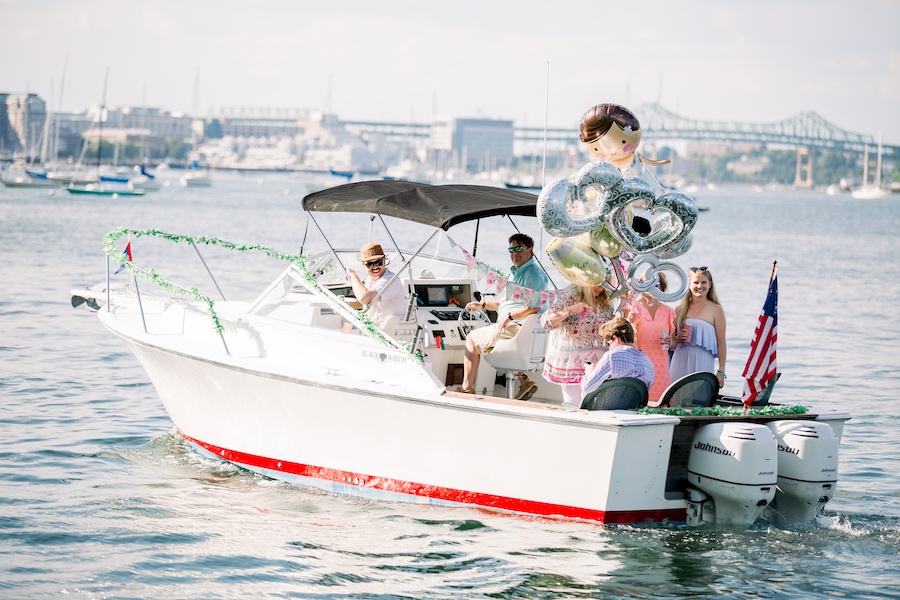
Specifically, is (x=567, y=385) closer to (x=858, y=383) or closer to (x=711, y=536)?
(x=711, y=536)

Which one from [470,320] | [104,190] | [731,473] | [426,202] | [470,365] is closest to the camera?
A: [731,473]

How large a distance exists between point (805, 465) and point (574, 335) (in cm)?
173

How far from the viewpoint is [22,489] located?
915 cm

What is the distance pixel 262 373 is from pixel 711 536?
135 inches

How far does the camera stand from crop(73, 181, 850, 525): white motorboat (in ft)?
24.5

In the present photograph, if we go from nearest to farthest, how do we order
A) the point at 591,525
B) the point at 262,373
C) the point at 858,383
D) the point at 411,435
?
the point at 591,525 < the point at 411,435 < the point at 262,373 < the point at 858,383

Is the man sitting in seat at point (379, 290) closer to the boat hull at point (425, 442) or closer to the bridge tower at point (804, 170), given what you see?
the boat hull at point (425, 442)

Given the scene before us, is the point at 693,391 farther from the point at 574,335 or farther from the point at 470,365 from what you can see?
the point at 470,365

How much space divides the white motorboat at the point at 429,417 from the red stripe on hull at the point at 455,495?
15mm

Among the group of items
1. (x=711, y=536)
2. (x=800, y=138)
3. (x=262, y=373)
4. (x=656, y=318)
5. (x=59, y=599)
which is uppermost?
(x=800, y=138)

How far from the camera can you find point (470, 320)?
31.0 feet

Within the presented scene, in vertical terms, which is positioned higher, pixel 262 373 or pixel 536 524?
pixel 262 373

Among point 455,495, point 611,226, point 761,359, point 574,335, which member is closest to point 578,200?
point 611,226

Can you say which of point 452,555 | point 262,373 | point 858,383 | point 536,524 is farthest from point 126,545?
point 858,383
